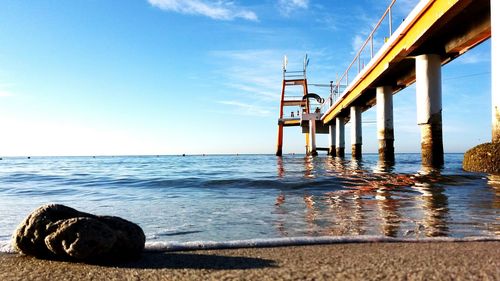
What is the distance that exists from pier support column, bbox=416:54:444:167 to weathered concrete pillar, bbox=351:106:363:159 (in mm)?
15032

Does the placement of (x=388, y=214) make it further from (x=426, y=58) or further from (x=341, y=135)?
(x=341, y=135)

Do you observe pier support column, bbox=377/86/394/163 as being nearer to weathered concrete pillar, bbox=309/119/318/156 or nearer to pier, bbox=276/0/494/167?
pier, bbox=276/0/494/167

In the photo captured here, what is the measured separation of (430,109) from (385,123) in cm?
752

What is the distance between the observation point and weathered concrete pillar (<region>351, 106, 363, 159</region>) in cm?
3095

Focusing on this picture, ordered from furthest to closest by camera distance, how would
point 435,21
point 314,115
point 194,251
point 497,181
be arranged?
point 314,115, point 435,21, point 497,181, point 194,251

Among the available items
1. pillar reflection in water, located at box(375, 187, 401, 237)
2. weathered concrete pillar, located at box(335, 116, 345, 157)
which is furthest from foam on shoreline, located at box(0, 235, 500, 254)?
weathered concrete pillar, located at box(335, 116, 345, 157)

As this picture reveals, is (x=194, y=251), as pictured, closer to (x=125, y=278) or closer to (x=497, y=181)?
(x=125, y=278)

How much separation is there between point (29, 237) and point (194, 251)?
3.74 ft

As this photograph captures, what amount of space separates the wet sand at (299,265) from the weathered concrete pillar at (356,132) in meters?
28.7

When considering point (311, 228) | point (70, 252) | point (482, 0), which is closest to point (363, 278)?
point (70, 252)

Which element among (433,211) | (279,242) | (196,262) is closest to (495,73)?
(433,211)

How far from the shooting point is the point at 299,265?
245cm

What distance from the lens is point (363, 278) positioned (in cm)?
212

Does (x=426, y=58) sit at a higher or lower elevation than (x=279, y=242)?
higher
